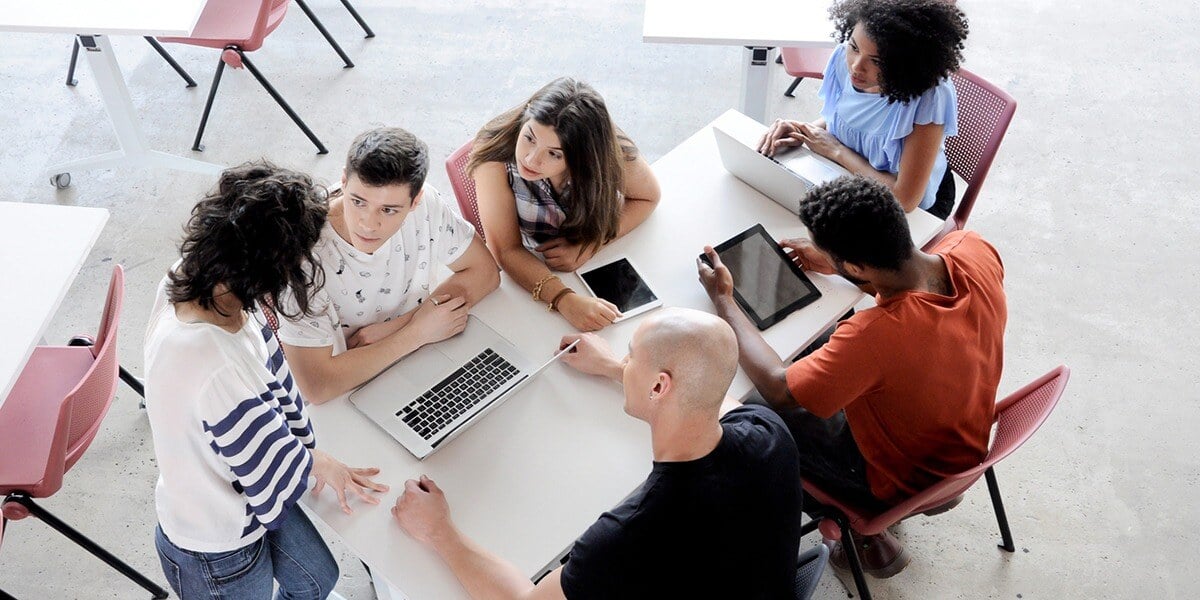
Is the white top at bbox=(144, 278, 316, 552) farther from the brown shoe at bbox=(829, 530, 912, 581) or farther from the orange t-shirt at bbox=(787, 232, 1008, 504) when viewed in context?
the brown shoe at bbox=(829, 530, 912, 581)

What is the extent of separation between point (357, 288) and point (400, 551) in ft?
2.11

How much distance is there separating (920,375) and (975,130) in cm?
119

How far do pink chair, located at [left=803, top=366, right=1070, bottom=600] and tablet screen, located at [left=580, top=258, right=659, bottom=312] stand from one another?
0.63 meters

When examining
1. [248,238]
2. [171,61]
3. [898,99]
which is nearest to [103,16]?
[171,61]

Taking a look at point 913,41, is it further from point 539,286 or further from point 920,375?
point 539,286

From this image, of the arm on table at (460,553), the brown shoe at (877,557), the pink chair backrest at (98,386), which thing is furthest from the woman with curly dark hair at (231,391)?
the brown shoe at (877,557)

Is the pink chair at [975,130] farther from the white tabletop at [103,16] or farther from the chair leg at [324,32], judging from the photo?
the chair leg at [324,32]

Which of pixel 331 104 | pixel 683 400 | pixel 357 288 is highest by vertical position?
pixel 683 400

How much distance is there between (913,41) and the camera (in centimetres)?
276

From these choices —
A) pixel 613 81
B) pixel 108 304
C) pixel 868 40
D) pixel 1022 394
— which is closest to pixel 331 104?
pixel 613 81

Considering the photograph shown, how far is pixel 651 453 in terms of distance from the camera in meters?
2.19

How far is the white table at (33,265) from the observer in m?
2.51

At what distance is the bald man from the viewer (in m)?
1.82

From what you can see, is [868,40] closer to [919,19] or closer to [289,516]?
[919,19]
